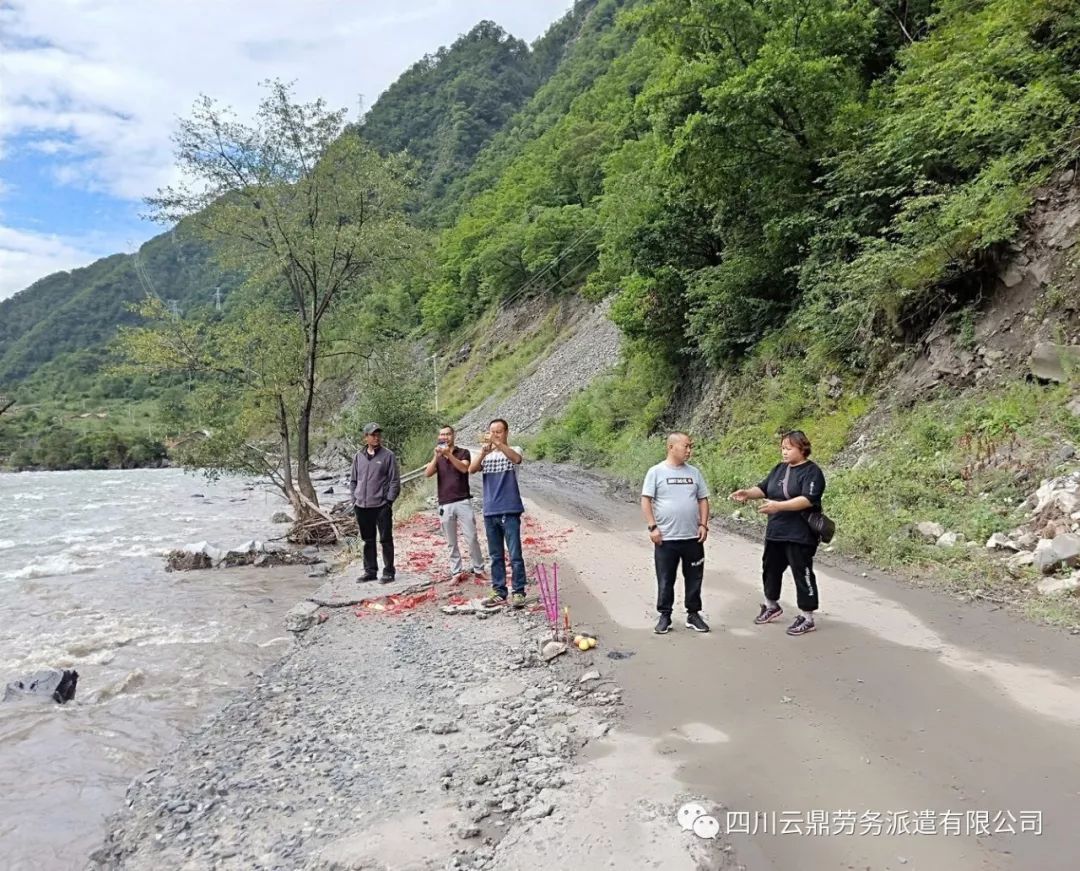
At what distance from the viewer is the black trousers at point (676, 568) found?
Result: 6.31m

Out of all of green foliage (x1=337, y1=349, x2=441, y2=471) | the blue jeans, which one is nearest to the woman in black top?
the blue jeans

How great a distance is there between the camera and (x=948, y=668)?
511 cm

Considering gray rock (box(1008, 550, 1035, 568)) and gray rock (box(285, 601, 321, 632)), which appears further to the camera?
gray rock (box(285, 601, 321, 632))

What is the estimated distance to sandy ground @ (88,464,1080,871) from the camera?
326 cm

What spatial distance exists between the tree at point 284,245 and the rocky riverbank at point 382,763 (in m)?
12.5

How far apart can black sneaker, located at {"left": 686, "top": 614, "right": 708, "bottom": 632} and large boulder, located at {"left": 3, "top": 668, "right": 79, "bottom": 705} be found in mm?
6698

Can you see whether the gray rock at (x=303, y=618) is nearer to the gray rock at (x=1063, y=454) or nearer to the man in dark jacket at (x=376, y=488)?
the man in dark jacket at (x=376, y=488)

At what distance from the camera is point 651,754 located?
410 centimetres

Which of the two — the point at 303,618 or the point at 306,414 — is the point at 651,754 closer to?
the point at 303,618

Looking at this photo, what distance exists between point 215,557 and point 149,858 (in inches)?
494

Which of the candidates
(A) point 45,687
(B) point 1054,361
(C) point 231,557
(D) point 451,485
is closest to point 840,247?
(B) point 1054,361

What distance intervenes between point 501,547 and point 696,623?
254 cm

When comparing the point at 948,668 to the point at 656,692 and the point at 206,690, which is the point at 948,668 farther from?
the point at 206,690

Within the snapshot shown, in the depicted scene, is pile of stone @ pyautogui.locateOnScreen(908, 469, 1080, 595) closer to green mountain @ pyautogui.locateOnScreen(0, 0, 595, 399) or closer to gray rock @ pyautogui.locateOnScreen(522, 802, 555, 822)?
gray rock @ pyautogui.locateOnScreen(522, 802, 555, 822)
